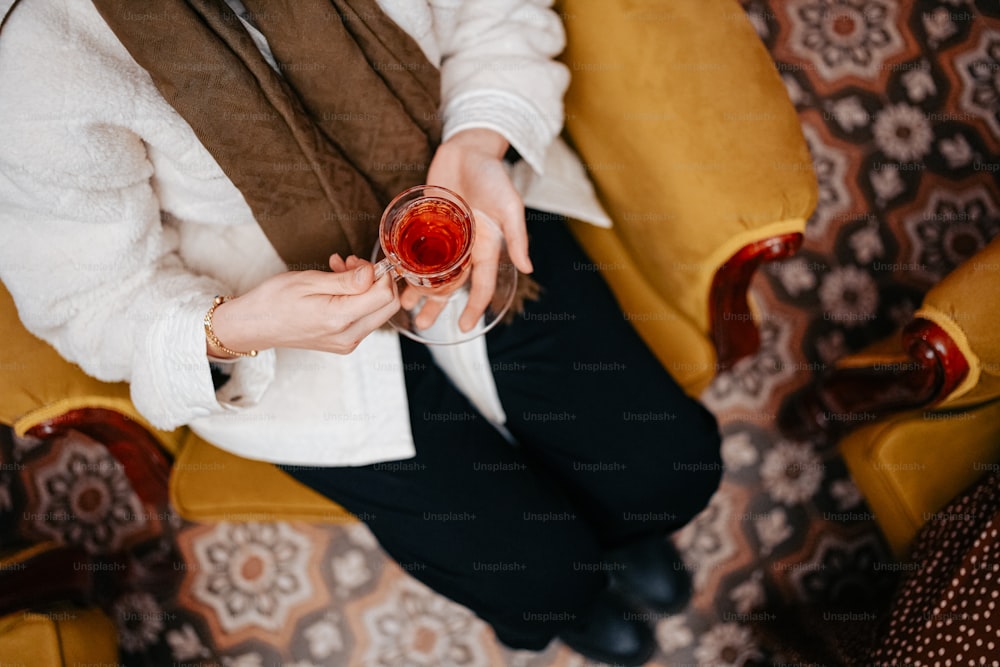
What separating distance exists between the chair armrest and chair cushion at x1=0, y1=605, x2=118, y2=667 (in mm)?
1172

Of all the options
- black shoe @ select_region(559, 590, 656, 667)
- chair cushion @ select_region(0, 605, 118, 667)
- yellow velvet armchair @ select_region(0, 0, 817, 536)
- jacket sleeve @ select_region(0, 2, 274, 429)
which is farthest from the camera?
black shoe @ select_region(559, 590, 656, 667)

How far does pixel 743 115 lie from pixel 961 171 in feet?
3.45

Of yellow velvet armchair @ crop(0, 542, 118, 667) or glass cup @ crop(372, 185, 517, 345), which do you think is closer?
glass cup @ crop(372, 185, 517, 345)

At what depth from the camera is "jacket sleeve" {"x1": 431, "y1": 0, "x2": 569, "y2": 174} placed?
3.16 ft

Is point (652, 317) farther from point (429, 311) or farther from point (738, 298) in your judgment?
point (429, 311)

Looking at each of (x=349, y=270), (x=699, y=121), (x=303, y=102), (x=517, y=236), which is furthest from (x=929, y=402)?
(x=303, y=102)

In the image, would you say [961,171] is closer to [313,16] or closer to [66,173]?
[313,16]

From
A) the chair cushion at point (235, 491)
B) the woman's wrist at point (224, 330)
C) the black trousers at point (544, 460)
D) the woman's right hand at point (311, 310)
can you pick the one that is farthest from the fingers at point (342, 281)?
the chair cushion at point (235, 491)

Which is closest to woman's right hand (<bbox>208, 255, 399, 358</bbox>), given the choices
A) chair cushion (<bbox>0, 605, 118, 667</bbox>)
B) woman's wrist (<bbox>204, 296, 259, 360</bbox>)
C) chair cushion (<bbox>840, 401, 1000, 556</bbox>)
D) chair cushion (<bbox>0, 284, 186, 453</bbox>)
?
woman's wrist (<bbox>204, 296, 259, 360</bbox>)

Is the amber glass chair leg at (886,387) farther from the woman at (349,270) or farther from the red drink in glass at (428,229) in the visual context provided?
the red drink in glass at (428,229)

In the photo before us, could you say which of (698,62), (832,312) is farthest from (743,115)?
(832,312)

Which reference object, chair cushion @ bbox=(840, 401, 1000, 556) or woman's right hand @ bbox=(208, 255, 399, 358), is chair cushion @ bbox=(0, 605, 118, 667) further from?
chair cushion @ bbox=(840, 401, 1000, 556)

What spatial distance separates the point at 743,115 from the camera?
941 mm

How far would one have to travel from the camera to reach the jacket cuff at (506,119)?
0.96 metres
